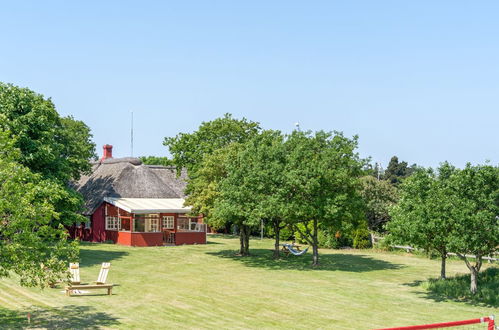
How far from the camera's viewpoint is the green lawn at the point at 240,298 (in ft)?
61.3

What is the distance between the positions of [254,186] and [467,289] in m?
13.2

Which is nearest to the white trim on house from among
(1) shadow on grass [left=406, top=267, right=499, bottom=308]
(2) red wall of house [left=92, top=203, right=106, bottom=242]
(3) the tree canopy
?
(2) red wall of house [left=92, top=203, right=106, bottom=242]

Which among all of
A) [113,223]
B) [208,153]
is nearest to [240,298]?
[208,153]

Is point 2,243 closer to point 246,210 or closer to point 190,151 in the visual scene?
point 246,210

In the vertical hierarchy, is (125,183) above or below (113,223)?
above

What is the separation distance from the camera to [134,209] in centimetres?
4281

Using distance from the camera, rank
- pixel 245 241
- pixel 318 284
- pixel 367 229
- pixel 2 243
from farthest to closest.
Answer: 1. pixel 367 229
2. pixel 245 241
3. pixel 318 284
4. pixel 2 243

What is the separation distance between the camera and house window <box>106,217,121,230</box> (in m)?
45.6

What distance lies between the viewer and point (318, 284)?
2712 cm

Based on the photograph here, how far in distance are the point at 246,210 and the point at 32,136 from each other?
1301 centimetres

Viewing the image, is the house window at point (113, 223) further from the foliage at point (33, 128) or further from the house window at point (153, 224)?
the foliage at point (33, 128)

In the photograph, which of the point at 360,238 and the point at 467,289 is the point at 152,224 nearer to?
the point at 360,238

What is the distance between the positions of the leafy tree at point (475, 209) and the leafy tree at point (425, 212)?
328 millimetres

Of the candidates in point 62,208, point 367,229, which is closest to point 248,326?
point 62,208
